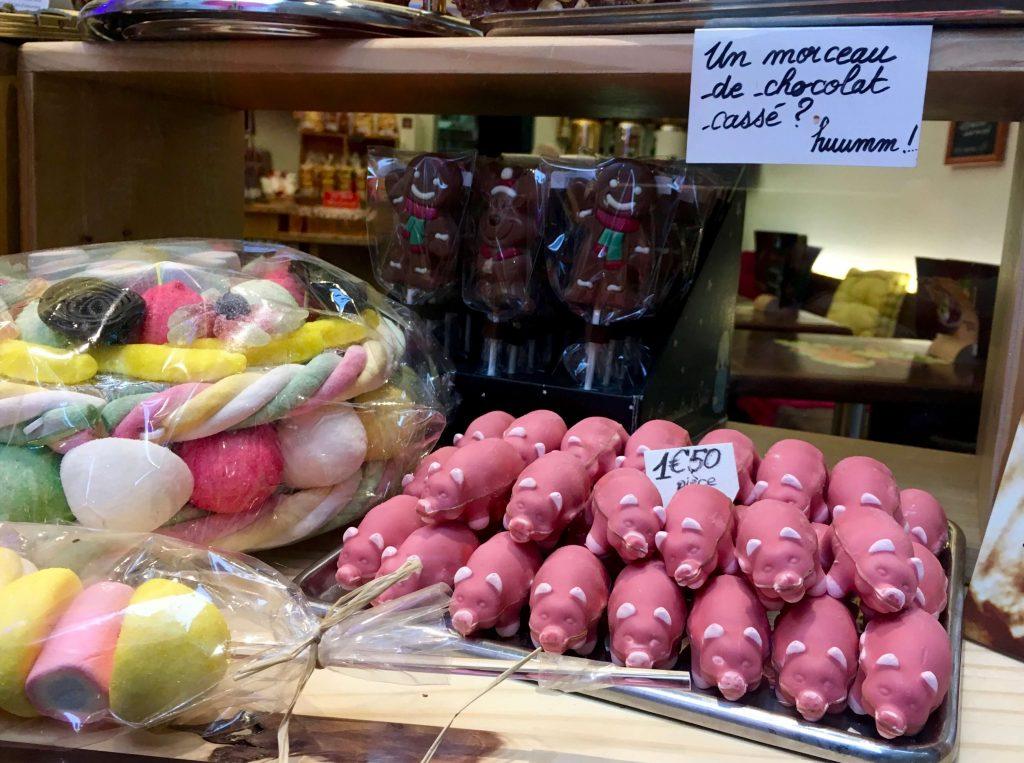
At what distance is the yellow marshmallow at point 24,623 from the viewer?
1.58 feet

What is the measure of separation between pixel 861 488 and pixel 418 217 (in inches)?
21.2

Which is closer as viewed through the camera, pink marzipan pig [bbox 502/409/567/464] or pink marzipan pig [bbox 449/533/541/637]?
pink marzipan pig [bbox 449/533/541/637]

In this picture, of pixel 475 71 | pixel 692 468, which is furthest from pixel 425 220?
pixel 692 468

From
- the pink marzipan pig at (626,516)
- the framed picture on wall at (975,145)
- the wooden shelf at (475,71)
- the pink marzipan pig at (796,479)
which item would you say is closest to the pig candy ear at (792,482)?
the pink marzipan pig at (796,479)

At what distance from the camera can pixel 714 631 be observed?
55cm

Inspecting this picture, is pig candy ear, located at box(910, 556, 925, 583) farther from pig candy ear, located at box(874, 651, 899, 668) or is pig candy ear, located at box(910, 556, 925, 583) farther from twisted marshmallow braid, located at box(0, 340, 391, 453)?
twisted marshmallow braid, located at box(0, 340, 391, 453)

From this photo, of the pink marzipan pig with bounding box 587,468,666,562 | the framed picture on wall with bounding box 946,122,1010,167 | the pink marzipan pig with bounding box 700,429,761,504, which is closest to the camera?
the pink marzipan pig with bounding box 587,468,666,562

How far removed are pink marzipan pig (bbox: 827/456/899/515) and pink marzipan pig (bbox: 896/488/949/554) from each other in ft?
0.11

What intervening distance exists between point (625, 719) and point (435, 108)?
846 mm

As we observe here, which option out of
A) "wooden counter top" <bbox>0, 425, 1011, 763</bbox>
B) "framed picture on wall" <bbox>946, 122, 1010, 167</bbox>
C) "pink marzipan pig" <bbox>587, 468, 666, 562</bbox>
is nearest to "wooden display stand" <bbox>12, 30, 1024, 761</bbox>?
"wooden counter top" <bbox>0, 425, 1011, 763</bbox>

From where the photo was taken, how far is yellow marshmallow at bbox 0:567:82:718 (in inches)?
19.0

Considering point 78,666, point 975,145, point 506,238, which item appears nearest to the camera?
point 78,666

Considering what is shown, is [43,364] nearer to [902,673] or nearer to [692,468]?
[692,468]

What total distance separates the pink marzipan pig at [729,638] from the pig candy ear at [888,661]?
0.22ft
